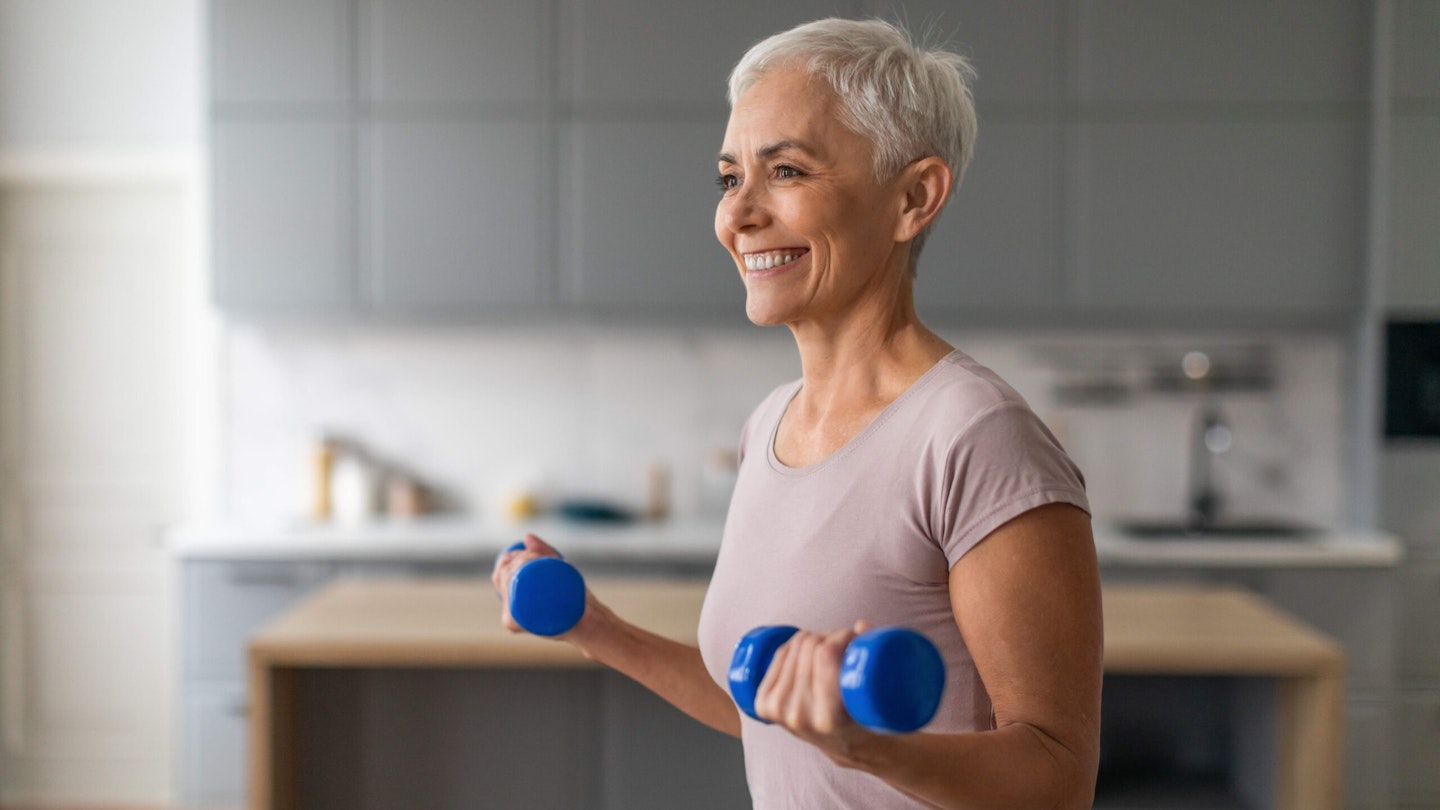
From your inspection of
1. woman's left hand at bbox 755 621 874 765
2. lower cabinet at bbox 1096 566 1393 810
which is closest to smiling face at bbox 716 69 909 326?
woman's left hand at bbox 755 621 874 765

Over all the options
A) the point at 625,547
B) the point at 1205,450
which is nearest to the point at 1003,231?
the point at 1205,450

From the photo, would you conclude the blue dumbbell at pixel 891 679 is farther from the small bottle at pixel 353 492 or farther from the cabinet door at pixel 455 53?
the small bottle at pixel 353 492

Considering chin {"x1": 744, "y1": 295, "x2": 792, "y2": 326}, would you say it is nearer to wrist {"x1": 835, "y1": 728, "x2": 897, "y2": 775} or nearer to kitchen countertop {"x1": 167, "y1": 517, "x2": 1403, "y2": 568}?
wrist {"x1": 835, "y1": 728, "x2": 897, "y2": 775}

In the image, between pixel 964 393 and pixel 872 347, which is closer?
pixel 964 393

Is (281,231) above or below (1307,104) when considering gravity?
below

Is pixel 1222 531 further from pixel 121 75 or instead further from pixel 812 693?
pixel 121 75

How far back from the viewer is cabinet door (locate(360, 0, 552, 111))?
3.47 meters

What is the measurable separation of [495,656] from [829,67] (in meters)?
1.34

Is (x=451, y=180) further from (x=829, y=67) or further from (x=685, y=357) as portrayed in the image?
(x=829, y=67)

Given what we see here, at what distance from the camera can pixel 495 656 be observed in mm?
1988

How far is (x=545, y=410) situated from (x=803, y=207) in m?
3.02

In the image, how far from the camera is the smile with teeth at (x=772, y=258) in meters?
0.99

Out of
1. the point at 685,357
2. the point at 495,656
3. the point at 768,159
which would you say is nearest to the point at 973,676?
the point at 768,159

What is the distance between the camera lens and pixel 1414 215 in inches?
131
